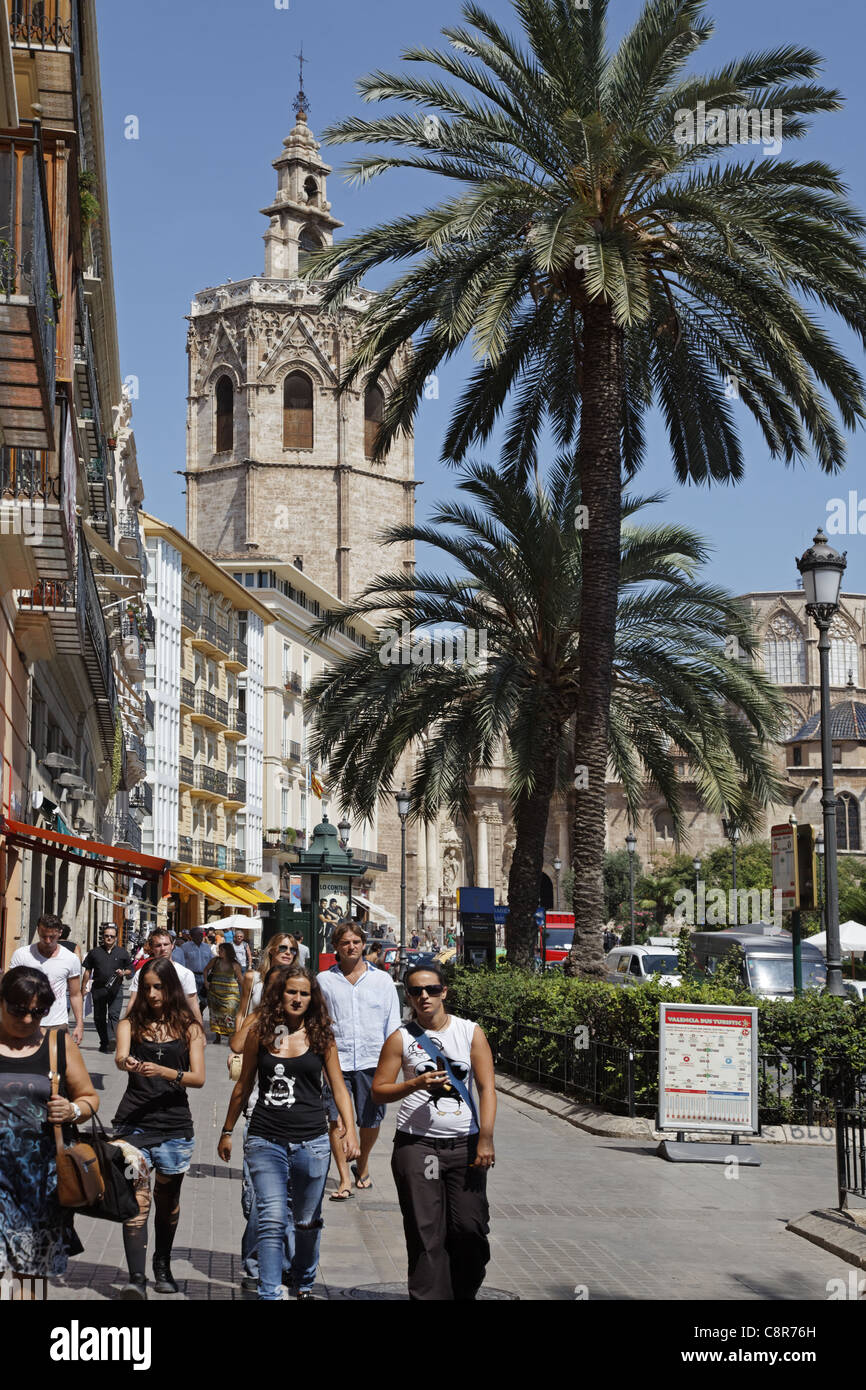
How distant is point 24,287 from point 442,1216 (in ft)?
23.0

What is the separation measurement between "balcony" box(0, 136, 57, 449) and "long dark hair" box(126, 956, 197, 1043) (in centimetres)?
481

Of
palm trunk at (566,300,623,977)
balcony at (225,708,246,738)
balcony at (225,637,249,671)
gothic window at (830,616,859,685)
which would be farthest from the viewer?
gothic window at (830,616,859,685)

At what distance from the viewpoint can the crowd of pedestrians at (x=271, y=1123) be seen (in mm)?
5746

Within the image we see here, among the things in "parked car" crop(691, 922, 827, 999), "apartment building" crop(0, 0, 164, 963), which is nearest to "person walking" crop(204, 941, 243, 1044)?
"apartment building" crop(0, 0, 164, 963)

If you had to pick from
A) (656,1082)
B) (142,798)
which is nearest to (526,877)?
(656,1082)

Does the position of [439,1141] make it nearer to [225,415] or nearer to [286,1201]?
[286,1201]

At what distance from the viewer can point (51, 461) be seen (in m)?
15.4

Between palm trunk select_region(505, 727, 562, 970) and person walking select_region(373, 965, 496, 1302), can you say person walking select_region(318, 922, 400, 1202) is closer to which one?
person walking select_region(373, 965, 496, 1302)

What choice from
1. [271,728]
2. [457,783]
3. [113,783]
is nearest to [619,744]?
[457,783]

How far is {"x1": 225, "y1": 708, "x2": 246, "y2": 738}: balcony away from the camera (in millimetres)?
67000

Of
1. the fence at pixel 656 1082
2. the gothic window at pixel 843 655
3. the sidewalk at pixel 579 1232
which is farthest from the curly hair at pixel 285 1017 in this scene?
the gothic window at pixel 843 655

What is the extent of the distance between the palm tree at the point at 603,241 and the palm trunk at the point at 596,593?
2cm

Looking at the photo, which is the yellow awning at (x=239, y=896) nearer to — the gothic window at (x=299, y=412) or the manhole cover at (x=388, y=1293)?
the gothic window at (x=299, y=412)
